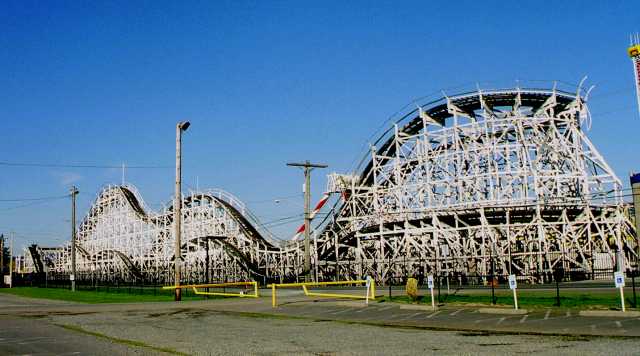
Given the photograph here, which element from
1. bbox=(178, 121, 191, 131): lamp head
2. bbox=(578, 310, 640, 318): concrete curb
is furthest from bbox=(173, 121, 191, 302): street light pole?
bbox=(578, 310, 640, 318): concrete curb

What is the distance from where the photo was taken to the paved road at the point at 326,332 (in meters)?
13.5

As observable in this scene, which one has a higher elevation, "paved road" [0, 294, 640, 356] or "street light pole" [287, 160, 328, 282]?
"street light pole" [287, 160, 328, 282]

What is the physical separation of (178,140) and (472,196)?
24.2 m

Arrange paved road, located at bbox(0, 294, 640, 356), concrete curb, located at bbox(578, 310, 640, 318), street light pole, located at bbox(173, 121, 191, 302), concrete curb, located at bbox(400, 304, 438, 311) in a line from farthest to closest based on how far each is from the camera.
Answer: street light pole, located at bbox(173, 121, 191, 302) → concrete curb, located at bbox(400, 304, 438, 311) → concrete curb, located at bbox(578, 310, 640, 318) → paved road, located at bbox(0, 294, 640, 356)

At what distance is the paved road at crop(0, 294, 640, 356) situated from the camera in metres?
13.5

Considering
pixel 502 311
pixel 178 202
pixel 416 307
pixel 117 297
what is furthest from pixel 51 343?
pixel 117 297

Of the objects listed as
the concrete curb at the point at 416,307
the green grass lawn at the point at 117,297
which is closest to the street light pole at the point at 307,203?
the green grass lawn at the point at 117,297

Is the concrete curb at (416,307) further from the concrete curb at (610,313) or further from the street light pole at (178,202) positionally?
the street light pole at (178,202)

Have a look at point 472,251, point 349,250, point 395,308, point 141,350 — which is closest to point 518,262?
point 472,251

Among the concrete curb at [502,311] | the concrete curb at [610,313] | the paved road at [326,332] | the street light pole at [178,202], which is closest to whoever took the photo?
the paved road at [326,332]

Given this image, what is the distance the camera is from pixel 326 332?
57.1ft

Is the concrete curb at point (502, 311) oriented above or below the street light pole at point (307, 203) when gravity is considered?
below

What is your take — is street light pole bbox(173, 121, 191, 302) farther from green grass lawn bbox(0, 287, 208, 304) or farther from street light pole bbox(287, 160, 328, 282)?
street light pole bbox(287, 160, 328, 282)

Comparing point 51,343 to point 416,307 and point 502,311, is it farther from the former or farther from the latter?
point 502,311
